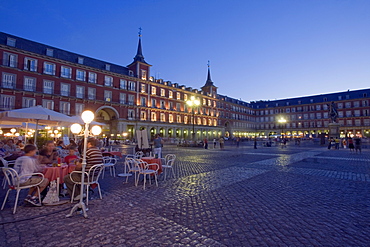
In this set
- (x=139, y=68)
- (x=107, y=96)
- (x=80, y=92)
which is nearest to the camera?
(x=80, y=92)

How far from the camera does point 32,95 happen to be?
88.5ft

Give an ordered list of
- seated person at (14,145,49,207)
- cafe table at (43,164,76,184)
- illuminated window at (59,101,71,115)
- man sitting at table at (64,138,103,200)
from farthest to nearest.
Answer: illuminated window at (59,101,71,115) → man sitting at table at (64,138,103,200) → cafe table at (43,164,76,184) → seated person at (14,145,49,207)

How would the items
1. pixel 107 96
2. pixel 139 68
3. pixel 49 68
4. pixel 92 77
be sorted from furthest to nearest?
pixel 139 68
pixel 107 96
pixel 92 77
pixel 49 68

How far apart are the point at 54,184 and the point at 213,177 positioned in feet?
16.0

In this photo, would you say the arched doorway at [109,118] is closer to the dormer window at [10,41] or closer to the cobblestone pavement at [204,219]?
the dormer window at [10,41]

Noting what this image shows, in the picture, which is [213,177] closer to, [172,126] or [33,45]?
[33,45]

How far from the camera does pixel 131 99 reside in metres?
38.2

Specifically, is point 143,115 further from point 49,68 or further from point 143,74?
point 49,68

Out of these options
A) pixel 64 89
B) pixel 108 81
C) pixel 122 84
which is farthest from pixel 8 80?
pixel 122 84

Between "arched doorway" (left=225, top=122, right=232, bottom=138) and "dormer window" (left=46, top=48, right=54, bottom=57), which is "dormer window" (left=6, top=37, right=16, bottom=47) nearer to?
"dormer window" (left=46, top=48, right=54, bottom=57)

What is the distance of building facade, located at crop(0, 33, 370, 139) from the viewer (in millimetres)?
26438

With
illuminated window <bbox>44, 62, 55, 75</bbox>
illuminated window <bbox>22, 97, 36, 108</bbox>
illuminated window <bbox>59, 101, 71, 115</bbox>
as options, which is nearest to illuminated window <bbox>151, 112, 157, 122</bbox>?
illuminated window <bbox>59, 101, 71, 115</bbox>

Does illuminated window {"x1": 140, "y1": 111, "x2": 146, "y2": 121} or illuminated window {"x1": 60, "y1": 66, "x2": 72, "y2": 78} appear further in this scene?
illuminated window {"x1": 140, "y1": 111, "x2": 146, "y2": 121}

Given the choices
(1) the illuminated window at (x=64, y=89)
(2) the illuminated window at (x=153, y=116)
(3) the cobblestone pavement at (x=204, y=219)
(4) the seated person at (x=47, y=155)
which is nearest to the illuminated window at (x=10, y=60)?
(1) the illuminated window at (x=64, y=89)
